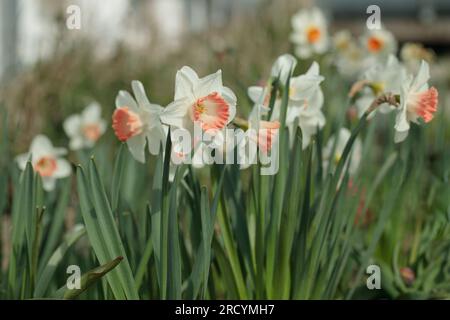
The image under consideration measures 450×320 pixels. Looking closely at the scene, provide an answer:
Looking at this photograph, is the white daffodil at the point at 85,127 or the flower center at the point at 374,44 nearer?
the white daffodil at the point at 85,127

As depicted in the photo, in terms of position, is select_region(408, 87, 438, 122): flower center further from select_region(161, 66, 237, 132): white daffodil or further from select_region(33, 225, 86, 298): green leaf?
select_region(33, 225, 86, 298): green leaf

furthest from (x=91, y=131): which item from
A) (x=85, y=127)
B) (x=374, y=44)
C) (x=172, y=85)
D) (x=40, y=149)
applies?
(x=172, y=85)

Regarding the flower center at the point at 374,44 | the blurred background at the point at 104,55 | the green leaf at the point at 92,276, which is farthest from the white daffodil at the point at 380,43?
the green leaf at the point at 92,276

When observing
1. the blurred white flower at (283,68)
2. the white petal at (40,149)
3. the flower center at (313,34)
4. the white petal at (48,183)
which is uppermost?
the flower center at (313,34)

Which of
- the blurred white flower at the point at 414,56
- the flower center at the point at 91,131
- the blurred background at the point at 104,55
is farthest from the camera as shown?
the blurred background at the point at 104,55

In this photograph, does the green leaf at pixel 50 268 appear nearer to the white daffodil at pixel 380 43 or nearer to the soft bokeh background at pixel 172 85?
the soft bokeh background at pixel 172 85

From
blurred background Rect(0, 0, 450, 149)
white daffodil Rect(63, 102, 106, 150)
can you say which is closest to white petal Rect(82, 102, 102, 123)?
white daffodil Rect(63, 102, 106, 150)
